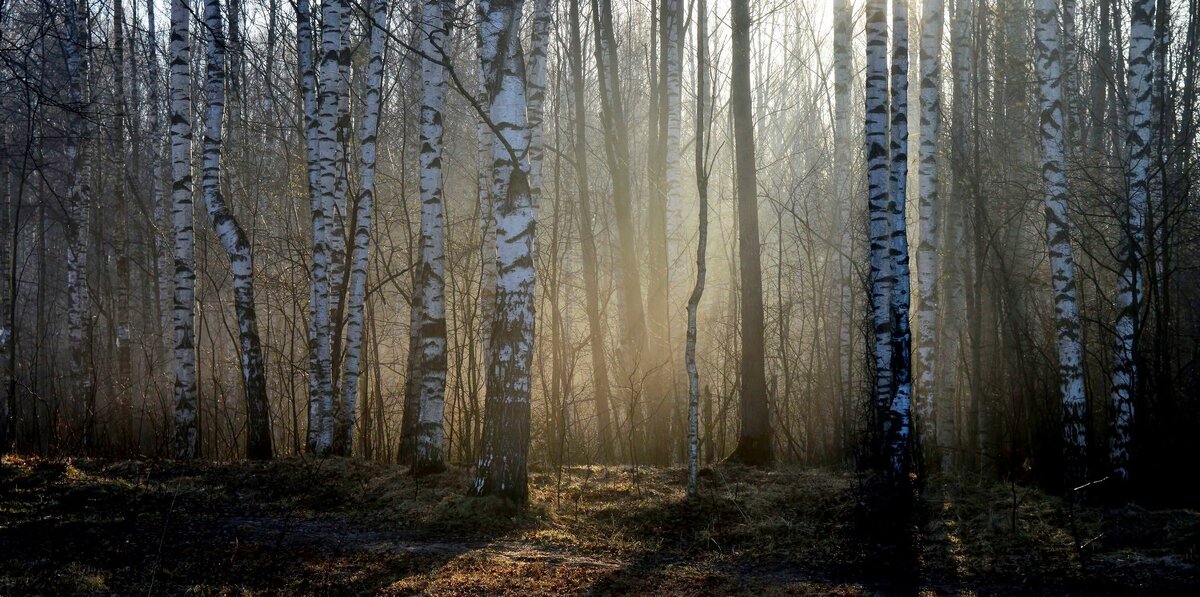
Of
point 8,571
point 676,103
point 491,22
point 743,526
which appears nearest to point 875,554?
point 743,526

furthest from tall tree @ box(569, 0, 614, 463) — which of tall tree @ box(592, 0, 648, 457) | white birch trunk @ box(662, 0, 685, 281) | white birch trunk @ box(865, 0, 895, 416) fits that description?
white birch trunk @ box(865, 0, 895, 416)

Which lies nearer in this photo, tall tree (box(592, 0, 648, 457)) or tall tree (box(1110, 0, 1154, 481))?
tall tree (box(1110, 0, 1154, 481))

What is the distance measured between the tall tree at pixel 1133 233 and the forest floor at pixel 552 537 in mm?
1212

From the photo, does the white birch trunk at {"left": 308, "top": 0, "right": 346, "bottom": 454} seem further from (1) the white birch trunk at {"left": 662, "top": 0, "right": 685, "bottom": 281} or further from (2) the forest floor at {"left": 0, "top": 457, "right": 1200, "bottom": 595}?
(1) the white birch trunk at {"left": 662, "top": 0, "right": 685, "bottom": 281}

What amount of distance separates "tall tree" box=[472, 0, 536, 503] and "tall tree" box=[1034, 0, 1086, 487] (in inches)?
223

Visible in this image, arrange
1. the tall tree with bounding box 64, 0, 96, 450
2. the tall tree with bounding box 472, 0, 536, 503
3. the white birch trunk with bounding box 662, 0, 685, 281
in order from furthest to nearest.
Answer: the tall tree with bounding box 64, 0, 96, 450
the white birch trunk with bounding box 662, 0, 685, 281
the tall tree with bounding box 472, 0, 536, 503

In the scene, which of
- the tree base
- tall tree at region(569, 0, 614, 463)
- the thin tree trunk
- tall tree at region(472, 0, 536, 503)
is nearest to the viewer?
tall tree at region(472, 0, 536, 503)

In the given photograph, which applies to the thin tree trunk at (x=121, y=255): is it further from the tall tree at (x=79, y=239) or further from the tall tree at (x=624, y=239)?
the tall tree at (x=624, y=239)

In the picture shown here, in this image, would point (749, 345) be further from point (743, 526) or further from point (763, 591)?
point (763, 591)

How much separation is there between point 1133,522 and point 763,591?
3.89m

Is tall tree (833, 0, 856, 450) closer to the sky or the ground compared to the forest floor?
closer to the sky

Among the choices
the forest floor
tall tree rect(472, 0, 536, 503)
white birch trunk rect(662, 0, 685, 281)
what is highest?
white birch trunk rect(662, 0, 685, 281)

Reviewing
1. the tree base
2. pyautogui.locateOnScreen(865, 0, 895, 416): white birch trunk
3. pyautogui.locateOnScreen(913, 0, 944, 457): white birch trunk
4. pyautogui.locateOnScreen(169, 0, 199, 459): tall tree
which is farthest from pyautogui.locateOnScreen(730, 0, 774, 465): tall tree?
pyautogui.locateOnScreen(169, 0, 199, 459): tall tree

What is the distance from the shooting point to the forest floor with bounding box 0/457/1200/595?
5.71m
